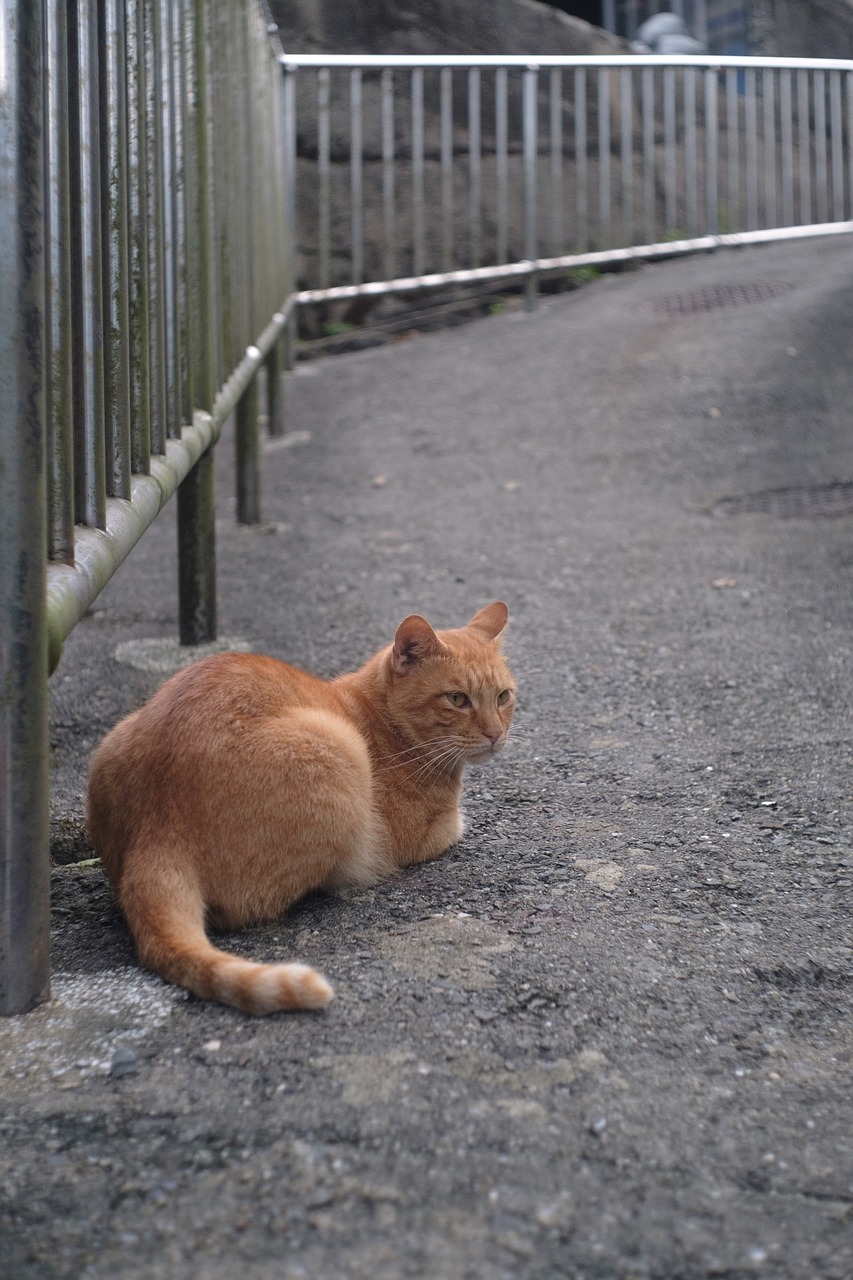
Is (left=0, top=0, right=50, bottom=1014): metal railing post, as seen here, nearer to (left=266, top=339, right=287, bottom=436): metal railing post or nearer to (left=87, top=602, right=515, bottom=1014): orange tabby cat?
(left=87, top=602, right=515, bottom=1014): orange tabby cat

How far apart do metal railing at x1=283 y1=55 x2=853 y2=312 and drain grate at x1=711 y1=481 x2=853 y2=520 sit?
13.4ft

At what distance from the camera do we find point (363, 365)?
893 centimetres

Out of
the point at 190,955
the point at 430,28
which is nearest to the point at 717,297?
the point at 430,28

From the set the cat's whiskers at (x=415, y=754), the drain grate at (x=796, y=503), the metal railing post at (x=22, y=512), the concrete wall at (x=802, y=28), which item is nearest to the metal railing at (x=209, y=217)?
the metal railing post at (x=22, y=512)

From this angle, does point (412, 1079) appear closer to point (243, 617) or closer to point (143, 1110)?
point (143, 1110)

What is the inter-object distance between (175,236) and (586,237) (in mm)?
7365

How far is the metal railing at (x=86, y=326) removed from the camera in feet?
5.89

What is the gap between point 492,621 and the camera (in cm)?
312

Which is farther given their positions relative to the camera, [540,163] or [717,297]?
[540,163]

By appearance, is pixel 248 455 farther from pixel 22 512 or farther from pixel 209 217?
pixel 22 512

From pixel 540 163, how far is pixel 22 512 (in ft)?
30.7

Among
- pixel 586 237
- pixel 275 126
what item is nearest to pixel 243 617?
pixel 275 126

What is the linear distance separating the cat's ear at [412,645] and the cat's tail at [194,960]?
80 cm

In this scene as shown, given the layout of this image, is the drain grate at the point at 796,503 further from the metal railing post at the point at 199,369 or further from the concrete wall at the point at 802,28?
the concrete wall at the point at 802,28
